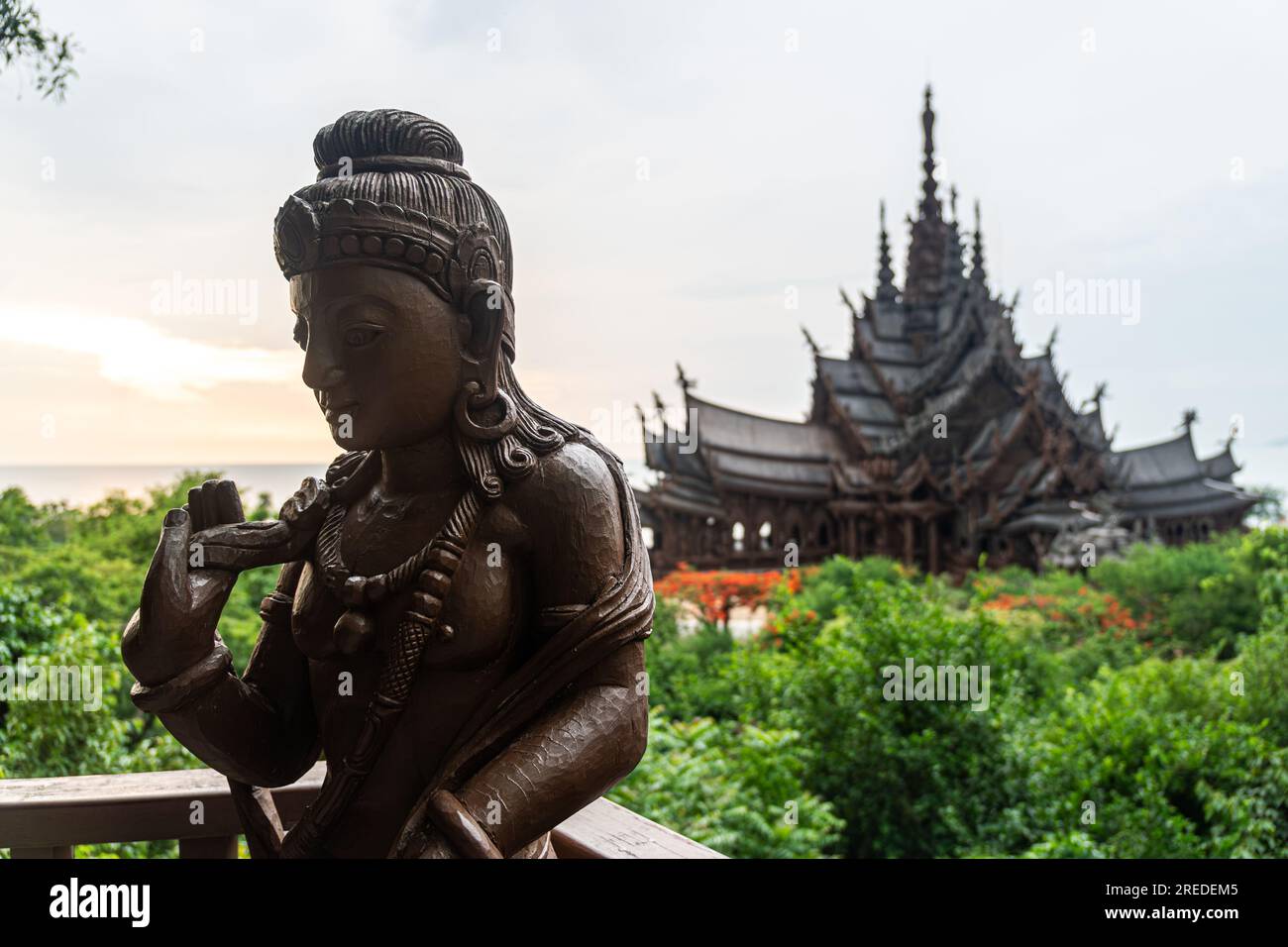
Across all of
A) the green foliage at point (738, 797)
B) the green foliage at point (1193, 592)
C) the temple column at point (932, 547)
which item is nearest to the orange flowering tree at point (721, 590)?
the green foliage at point (1193, 592)

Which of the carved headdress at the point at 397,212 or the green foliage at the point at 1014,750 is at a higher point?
the carved headdress at the point at 397,212

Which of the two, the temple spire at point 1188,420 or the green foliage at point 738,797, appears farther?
the temple spire at point 1188,420

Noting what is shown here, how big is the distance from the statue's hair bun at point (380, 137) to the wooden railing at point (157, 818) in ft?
4.61

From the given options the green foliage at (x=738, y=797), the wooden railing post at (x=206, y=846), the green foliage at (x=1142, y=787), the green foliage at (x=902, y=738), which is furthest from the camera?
the green foliage at (x=902, y=738)

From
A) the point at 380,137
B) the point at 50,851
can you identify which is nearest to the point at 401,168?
the point at 380,137

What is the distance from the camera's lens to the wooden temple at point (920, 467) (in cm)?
1500

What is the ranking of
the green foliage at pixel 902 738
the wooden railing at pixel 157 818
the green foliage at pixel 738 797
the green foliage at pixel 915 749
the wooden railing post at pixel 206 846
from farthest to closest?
1. the green foliage at pixel 902 738
2. the green foliage at pixel 915 749
3. the green foliage at pixel 738 797
4. the wooden railing post at pixel 206 846
5. the wooden railing at pixel 157 818

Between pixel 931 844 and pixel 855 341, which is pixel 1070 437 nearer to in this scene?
pixel 855 341

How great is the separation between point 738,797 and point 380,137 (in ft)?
12.3

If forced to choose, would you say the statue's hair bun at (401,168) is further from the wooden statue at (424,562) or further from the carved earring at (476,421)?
the carved earring at (476,421)

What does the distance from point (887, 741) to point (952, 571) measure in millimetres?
11098

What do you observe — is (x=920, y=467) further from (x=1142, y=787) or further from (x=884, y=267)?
(x=1142, y=787)
